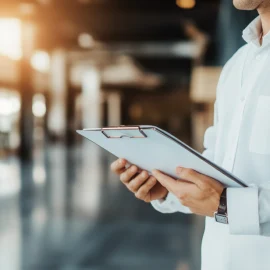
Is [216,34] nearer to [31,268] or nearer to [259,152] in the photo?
[31,268]

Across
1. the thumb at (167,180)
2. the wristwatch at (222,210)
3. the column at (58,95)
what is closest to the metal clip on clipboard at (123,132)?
the thumb at (167,180)

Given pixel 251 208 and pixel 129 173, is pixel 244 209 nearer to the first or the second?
pixel 251 208

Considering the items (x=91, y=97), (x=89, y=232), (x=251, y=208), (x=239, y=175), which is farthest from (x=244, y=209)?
(x=91, y=97)

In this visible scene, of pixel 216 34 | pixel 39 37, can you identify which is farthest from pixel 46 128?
pixel 216 34

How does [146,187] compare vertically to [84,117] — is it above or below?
below

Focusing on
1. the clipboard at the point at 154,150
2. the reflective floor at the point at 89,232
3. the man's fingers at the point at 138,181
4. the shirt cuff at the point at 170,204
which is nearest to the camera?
the clipboard at the point at 154,150

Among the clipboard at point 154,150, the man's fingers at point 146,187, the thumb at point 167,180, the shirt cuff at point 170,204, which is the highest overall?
the clipboard at point 154,150

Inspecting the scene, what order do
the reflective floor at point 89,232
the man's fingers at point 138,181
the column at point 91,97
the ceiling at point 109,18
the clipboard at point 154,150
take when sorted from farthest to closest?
1. the column at point 91,97
2. the ceiling at point 109,18
3. the reflective floor at point 89,232
4. the man's fingers at point 138,181
5. the clipboard at point 154,150

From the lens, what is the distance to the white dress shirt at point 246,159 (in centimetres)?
110

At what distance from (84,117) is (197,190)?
113 ft

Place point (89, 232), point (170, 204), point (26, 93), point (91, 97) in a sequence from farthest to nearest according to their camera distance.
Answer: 1. point (91, 97)
2. point (26, 93)
3. point (89, 232)
4. point (170, 204)

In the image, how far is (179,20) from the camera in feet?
47.6

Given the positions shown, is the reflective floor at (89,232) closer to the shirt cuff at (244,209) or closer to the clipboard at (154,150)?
→ the clipboard at (154,150)

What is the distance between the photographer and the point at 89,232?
5410 millimetres
